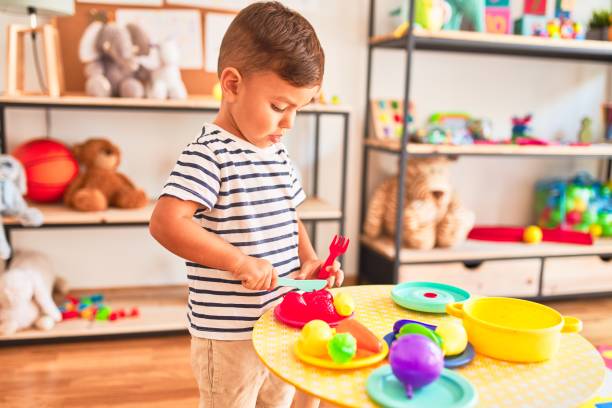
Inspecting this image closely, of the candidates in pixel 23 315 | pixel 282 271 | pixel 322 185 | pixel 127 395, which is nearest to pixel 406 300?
pixel 282 271

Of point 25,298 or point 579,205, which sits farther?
point 579,205

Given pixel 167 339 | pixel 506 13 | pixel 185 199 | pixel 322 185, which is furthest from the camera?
pixel 322 185

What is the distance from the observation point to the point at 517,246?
2.39 metres

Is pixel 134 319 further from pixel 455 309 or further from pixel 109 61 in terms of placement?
pixel 455 309

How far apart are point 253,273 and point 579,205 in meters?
2.14

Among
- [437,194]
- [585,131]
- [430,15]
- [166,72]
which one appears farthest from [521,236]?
[166,72]

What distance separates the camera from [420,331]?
0.73 m

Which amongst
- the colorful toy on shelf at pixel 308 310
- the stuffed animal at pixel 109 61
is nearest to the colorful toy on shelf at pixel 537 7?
the stuffed animal at pixel 109 61

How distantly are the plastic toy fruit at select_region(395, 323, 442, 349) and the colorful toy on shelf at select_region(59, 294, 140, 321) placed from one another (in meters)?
1.52

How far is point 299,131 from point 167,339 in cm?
97

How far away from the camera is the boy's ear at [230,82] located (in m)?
0.89

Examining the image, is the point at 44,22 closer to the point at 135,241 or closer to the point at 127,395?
the point at 135,241

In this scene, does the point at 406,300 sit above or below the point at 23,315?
above

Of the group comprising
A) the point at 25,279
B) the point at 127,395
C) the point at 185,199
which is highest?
the point at 185,199
